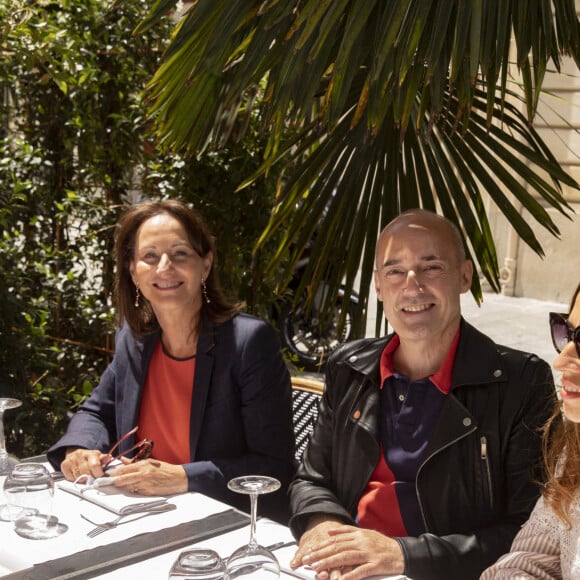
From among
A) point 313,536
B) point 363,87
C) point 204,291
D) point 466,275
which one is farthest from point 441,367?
point 204,291

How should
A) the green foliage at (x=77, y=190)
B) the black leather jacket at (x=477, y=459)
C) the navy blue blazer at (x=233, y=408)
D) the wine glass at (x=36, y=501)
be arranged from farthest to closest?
the green foliage at (x=77, y=190) < the navy blue blazer at (x=233, y=408) < the black leather jacket at (x=477, y=459) < the wine glass at (x=36, y=501)

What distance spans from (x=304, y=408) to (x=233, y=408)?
494mm

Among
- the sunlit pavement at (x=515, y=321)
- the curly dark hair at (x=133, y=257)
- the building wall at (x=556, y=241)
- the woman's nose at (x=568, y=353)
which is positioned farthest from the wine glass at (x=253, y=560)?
the building wall at (x=556, y=241)

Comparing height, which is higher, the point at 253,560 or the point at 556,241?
the point at 556,241

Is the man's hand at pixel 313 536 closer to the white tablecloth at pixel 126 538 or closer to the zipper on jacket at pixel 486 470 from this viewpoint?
the white tablecloth at pixel 126 538

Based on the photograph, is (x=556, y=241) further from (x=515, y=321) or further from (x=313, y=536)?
(x=313, y=536)

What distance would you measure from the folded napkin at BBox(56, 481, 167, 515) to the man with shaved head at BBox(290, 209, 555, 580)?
15.1 inches

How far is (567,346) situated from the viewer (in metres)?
1.87

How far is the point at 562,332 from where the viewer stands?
75.0 inches

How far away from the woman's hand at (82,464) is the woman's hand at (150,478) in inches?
2.1

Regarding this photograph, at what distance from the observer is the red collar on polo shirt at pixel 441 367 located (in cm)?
245

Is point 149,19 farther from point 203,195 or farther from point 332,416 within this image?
point 203,195

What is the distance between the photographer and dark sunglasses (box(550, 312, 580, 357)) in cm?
186

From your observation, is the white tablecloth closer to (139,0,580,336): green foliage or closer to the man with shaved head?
the man with shaved head
